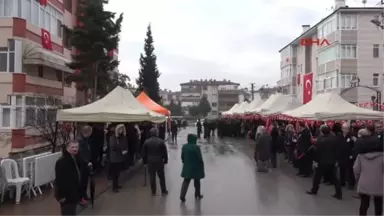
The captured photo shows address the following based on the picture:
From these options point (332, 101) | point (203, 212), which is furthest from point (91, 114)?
point (332, 101)

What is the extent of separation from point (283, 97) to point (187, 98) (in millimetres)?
145425

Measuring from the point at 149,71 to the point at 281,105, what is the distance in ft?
143

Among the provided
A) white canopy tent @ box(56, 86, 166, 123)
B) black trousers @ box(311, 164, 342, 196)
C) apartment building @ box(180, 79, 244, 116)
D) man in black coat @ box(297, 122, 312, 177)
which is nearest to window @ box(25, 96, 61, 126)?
white canopy tent @ box(56, 86, 166, 123)

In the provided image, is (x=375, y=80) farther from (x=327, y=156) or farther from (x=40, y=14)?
(x=327, y=156)

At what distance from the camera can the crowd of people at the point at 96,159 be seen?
23.2ft

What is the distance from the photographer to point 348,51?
46656mm

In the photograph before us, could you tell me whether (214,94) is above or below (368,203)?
above

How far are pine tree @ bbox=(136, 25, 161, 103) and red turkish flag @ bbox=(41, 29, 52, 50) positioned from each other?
3757cm

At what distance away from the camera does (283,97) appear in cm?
3028

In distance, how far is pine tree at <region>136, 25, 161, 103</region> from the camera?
6931 cm

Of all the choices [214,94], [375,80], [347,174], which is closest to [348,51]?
[375,80]

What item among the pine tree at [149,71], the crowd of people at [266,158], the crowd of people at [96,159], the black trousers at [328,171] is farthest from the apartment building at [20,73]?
the pine tree at [149,71]

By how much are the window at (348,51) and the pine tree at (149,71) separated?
28.6 meters

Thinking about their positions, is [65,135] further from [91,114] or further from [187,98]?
[187,98]
